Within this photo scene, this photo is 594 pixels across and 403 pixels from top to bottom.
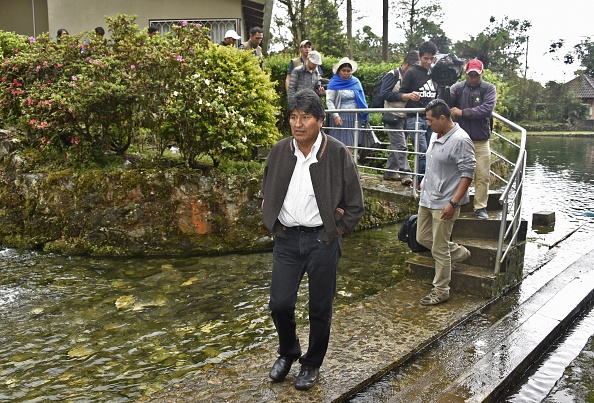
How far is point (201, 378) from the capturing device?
12.9 feet

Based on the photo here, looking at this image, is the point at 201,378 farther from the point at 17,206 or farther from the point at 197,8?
the point at 197,8

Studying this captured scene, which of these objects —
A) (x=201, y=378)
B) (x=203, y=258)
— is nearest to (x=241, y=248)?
(x=203, y=258)

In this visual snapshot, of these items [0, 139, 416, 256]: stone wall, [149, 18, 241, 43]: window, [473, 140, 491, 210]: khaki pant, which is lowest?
[0, 139, 416, 256]: stone wall

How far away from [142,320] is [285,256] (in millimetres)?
2359

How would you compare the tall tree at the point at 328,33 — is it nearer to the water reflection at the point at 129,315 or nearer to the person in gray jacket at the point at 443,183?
the water reflection at the point at 129,315

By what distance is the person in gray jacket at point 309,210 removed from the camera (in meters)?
3.58

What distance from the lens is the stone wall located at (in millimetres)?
7688

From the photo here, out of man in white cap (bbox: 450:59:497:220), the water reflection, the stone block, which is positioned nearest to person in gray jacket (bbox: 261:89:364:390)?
the water reflection

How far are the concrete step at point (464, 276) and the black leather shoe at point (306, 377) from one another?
2522 mm

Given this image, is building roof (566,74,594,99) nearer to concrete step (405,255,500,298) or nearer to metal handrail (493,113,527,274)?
metal handrail (493,113,527,274)

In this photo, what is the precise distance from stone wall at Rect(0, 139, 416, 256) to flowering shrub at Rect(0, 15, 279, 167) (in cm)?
49

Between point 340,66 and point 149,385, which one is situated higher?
point 340,66

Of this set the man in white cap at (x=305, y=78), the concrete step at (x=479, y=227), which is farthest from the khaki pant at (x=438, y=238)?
the man in white cap at (x=305, y=78)

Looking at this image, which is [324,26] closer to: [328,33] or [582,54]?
[328,33]
